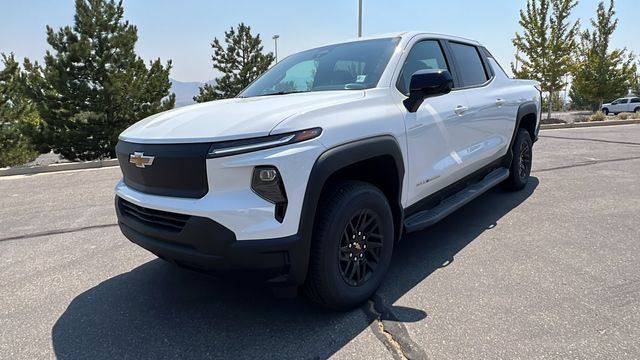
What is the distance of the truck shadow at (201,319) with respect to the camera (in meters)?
2.43

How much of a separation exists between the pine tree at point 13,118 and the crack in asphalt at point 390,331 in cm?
1779

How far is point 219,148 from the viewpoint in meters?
2.21

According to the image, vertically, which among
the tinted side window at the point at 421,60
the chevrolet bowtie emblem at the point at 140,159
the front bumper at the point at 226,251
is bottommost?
the front bumper at the point at 226,251

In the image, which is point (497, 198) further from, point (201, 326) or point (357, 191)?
point (201, 326)

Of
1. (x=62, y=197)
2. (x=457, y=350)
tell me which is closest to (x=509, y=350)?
(x=457, y=350)

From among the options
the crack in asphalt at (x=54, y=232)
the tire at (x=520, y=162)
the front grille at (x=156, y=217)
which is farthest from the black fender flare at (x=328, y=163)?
the crack in asphalt at (x=54, y=232)

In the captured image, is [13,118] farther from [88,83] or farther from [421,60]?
[421,60]

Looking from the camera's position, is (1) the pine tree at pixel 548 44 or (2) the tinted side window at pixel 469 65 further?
(1) the pine tree at pixel 548 44

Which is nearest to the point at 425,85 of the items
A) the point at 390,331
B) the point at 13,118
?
the point at 390,331

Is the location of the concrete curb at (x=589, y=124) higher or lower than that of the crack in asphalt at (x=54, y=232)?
lower

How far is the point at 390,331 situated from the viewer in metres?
2.54

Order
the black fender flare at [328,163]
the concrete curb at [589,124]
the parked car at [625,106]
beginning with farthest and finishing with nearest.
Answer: the parked car at [625,106]
the concrete curb at [589,124]
the black fender flare at [328,163]

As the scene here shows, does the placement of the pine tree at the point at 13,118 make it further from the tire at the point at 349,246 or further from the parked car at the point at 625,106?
the parked car at the point at 625,106

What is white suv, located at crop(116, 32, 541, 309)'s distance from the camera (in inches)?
86.9
